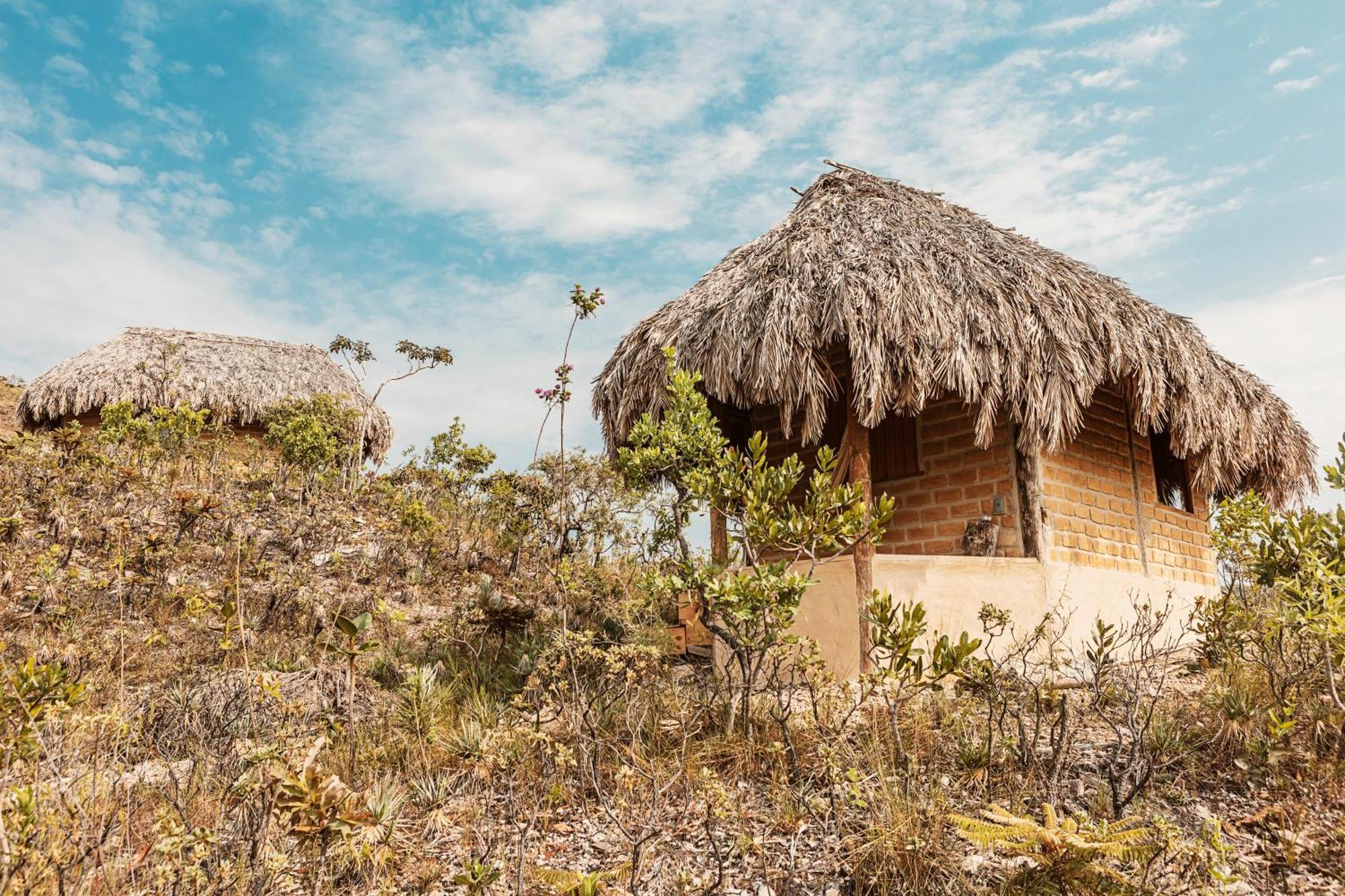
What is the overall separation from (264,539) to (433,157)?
4.71 metres

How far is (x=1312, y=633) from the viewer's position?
4.75 meters

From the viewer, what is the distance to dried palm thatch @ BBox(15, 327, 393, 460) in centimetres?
1433

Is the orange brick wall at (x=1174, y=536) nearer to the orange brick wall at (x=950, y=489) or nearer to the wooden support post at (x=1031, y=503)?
the wooden support post at (x=1031, y=503)

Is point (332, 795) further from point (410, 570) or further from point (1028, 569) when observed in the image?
point (410, 570)

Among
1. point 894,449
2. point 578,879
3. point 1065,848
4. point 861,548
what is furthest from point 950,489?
point 578,879

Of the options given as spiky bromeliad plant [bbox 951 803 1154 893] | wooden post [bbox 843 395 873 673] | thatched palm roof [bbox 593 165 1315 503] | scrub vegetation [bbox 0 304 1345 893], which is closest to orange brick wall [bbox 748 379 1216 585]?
thatched palm roof [bbox 593 165 1315 503]

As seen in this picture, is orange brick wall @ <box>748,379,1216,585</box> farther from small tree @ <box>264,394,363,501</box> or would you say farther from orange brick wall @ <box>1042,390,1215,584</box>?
small tree @ <box>264,394,363,501</box>

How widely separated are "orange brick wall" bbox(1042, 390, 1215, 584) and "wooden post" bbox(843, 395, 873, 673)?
1717 millimetres

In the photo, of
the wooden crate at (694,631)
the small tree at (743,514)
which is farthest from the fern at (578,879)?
the wooden crate at (694,631)

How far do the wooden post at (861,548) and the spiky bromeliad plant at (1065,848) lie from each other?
2192mm

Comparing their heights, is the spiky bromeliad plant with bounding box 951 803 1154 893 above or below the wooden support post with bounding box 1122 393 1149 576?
below

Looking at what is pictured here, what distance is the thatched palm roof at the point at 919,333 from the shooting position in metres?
6.11

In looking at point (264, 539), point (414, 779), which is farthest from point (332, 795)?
point (264, 539)

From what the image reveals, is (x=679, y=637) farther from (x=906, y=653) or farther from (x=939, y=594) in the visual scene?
(x=906, y=653)
